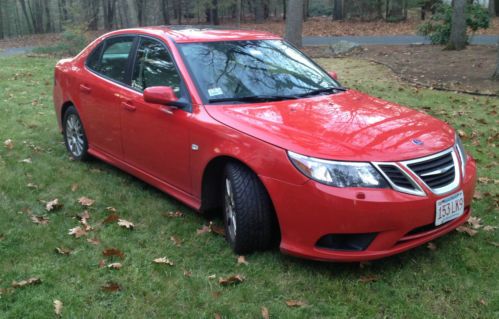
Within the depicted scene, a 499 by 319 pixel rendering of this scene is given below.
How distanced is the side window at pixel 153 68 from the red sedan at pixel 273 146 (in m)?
0.01

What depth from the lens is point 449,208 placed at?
354 centimetres

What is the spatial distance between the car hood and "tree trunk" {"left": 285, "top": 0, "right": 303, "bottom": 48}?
42.0 ft

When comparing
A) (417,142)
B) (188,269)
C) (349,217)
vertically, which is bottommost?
(188,269)

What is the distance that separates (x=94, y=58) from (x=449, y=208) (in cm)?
401

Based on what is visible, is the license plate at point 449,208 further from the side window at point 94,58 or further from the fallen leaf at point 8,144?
the fallen leaf at point 8,144

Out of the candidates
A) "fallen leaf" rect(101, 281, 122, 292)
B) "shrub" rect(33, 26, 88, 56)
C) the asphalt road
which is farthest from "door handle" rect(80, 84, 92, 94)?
the asphalt road

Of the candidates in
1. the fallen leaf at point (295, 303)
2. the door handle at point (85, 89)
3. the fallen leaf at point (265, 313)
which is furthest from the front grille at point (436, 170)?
the door handle at point (85, 89)

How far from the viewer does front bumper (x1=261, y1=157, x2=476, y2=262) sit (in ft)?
10.7

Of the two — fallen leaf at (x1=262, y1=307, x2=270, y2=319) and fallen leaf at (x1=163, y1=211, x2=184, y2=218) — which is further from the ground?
fallen leaf at (x1=163, y1=211, x2=184, y2=218)

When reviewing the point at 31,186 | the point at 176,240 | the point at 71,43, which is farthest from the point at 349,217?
the point at 71,43

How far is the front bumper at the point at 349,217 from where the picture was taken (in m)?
3.27

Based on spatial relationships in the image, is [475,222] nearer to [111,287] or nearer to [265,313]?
[265,313]

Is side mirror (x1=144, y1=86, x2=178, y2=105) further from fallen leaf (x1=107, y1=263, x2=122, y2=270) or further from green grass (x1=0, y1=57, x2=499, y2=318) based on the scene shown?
fallen leaf (x1=107, y1=263, x2=122, y2=270)

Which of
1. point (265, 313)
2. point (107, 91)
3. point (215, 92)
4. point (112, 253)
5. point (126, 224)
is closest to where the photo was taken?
point (265, 313)
